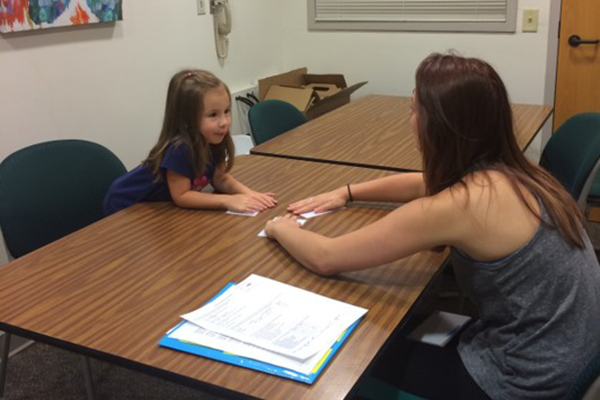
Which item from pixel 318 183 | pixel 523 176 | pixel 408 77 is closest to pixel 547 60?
pixel 408 77

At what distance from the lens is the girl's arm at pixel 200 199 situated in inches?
70.8

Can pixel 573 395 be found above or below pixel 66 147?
below

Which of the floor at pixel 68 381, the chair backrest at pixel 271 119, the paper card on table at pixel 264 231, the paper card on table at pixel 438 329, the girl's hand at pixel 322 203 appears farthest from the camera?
the chair backrest at pixel 271 119

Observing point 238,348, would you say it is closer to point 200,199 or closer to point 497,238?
point 497,238

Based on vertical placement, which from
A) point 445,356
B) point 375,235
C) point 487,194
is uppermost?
point 487,194

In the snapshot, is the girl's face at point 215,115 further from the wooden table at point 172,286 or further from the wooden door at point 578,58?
the wooden door at point 578,58

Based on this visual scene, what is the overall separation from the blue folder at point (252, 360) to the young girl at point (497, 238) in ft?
0.96

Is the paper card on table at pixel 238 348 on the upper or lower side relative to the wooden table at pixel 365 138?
lower

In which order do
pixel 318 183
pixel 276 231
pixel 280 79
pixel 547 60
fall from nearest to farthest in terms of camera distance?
pixel 276 231, pixel 318 183, pixel 547 60, pixel 280 79

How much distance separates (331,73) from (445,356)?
125 inches

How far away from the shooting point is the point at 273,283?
4.46 ft

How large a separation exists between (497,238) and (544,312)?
0.18 metres

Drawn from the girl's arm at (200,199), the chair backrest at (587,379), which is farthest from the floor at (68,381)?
the chair backrest at (587,379)

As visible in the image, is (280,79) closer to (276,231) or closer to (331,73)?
(331,73)
